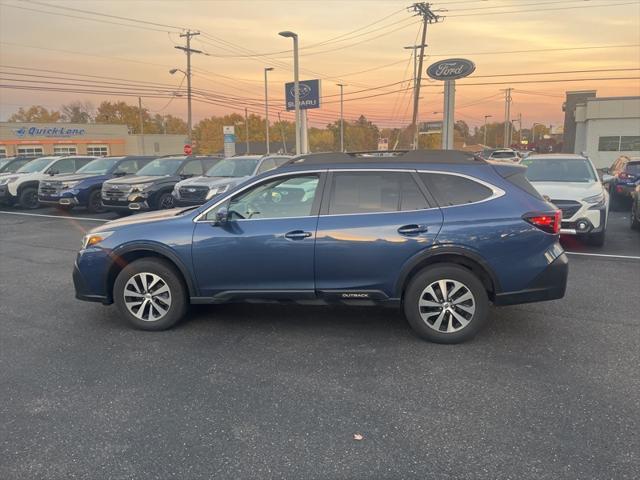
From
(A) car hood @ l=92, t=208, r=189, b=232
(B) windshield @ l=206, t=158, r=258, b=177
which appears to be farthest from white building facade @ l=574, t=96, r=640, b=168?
(A) car hood @ l=92, t=208, r=189, b=232

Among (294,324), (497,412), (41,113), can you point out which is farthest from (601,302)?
(41,113)

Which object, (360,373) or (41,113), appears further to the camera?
(41,113)

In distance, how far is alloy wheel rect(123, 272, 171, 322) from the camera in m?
4.96

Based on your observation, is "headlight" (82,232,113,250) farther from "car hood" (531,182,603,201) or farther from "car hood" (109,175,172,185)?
"car hood" (109,175,172,185)

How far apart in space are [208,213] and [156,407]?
195cm

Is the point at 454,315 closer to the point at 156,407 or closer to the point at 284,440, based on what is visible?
the point at 284,440

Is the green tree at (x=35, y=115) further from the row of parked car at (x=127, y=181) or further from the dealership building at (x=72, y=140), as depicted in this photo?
the row of parked car at (x=127, y=181)

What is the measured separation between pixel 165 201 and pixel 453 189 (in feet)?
33.8

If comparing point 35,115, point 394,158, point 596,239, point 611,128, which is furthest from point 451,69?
point 35,115

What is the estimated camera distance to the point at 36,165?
57.7 feet

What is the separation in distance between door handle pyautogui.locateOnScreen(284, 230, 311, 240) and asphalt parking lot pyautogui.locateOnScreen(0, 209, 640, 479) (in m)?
0.97

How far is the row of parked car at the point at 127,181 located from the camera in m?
12.7

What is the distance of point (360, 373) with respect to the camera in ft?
13.2

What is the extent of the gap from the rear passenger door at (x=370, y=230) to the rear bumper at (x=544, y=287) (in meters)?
0.88
